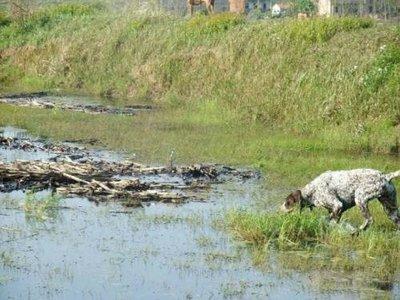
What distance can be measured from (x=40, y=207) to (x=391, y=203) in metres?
4.63

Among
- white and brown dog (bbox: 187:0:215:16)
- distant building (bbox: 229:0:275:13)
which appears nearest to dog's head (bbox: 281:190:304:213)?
white and brown dog (bbox: 187:0:215:16)

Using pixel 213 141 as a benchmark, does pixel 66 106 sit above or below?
below

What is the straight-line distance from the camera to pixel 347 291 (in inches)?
379

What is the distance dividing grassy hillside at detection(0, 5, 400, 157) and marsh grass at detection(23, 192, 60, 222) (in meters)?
7.26

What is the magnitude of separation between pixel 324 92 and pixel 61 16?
17499mm

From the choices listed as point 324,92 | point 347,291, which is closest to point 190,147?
point 324,92

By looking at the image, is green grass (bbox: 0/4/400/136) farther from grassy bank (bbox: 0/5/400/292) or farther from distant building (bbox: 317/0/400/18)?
distant building (bbox: 317/0/400/18)

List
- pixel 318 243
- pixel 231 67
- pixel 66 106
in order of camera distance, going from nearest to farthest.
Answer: pixel 318 243 → pixel 231 67 → pixel 66 106

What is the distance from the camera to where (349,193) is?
37.7ft

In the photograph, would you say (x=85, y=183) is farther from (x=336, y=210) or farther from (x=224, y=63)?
(x=224, y=63)

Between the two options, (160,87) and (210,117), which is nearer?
(210,117)

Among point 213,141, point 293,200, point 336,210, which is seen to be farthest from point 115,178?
point 213,141

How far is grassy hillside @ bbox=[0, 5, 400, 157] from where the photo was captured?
19.9 m

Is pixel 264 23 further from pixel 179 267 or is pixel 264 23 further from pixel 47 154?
pixel 179 267
